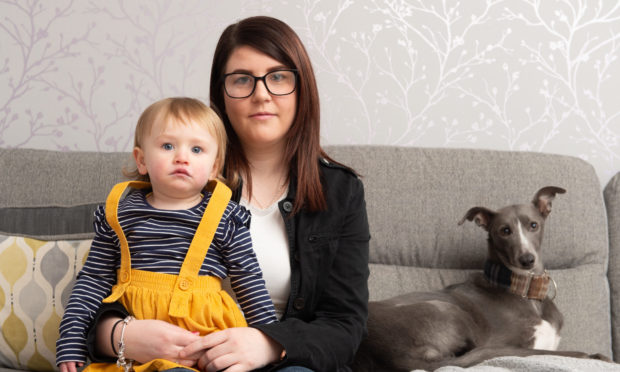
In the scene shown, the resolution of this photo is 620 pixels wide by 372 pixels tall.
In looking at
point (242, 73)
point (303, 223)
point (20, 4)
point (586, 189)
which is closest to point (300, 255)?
point (303, 223)

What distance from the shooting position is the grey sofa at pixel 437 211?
6.09 ft

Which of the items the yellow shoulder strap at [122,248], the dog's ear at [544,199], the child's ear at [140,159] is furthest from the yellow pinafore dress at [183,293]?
the dog's ear at [544,199]

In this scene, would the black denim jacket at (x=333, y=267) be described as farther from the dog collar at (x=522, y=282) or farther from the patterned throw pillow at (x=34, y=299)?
the patterned throw pillow at (x=34, y=299)

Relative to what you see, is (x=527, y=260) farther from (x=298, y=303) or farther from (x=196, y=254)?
(x=196, y=254)

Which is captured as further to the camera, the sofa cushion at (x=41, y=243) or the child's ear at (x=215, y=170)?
the sofa cushion at (x=41, y=243)

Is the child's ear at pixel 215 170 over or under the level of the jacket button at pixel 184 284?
over

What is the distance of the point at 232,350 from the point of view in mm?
1237

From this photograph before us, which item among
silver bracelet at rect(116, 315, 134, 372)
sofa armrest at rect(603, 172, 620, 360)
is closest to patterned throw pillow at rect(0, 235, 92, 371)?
silver bracelet at rect(116, 315, 134, 372)

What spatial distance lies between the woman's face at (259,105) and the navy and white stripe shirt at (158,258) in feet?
0.71

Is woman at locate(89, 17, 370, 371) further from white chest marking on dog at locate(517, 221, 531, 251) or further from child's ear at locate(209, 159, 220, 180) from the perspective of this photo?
white chest marking on dog at locate(517, 221, 531, 251)

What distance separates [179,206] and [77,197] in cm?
75

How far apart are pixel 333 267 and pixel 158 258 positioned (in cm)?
45

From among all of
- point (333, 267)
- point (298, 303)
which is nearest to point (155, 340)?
point (298, 303)

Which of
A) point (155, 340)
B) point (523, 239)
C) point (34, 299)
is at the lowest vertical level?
point (34, 299)
